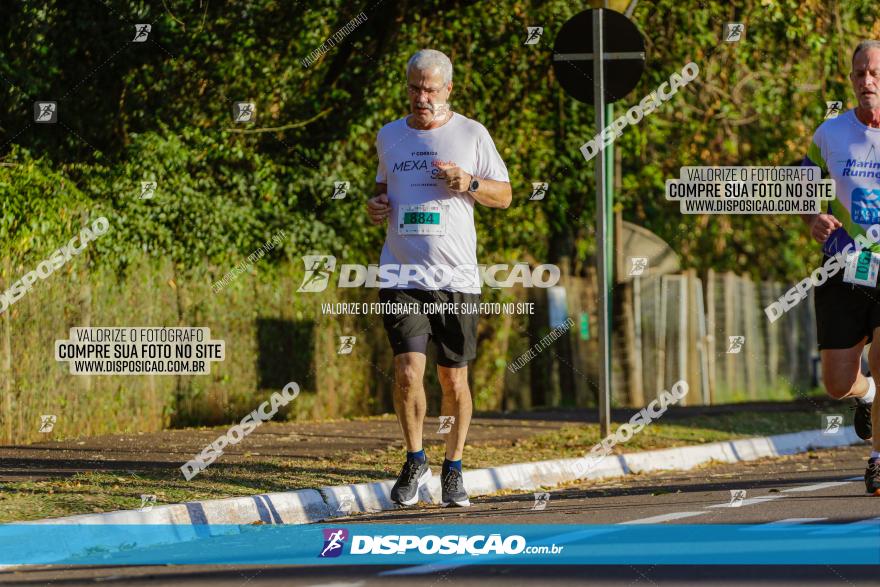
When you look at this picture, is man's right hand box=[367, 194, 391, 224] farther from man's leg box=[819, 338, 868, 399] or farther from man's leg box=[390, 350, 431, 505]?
man's leg box=[819, 338, 868, 399]

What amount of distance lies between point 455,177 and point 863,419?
3041mm

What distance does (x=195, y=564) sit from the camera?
6910 millimetres

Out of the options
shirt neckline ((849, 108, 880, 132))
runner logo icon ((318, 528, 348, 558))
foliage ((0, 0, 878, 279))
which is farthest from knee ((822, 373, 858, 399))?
foliage ((0, 0, 878, 279))

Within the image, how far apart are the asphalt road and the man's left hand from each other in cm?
178

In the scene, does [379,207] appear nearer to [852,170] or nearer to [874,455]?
[852,170]

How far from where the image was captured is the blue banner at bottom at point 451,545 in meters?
6.74

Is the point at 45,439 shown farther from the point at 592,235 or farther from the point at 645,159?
the point at 645,159

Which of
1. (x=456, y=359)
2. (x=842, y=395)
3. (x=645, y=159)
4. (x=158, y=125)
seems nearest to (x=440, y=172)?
(x=456, y=359)

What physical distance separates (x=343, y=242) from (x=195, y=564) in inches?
401

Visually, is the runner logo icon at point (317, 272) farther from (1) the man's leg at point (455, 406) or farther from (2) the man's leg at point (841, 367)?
(2) the man's leg at point (841, 367)

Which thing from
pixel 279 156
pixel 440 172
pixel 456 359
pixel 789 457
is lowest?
pixel 789 457

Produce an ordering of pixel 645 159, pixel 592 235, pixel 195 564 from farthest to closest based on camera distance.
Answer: pixel 645 159, pixel 592 235, pixel 195 564

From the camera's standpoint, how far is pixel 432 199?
9.00 meters

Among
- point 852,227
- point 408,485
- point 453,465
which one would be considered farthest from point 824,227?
point 408,485
